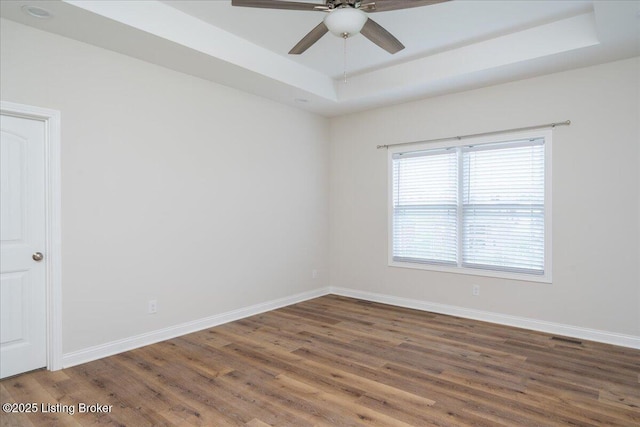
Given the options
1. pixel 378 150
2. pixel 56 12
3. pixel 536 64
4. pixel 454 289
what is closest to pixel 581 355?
pixel 454 289

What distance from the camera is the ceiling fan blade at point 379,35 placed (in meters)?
2.73

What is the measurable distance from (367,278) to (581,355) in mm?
2716

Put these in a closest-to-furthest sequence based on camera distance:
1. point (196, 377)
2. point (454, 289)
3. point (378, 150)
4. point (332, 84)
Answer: point (196, 377), point (454, 289), point (332, 84), point (378, 150)

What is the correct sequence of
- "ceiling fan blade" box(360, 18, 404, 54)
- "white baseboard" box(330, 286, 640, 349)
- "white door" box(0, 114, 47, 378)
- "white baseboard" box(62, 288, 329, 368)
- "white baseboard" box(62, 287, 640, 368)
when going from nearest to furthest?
"ceiling fan blade" box(360, 18, 404, 54), "white door" box(0, 114, 47, 378), "white baseboard" box(62, 288, 329, 368), "white baseboard" box(62, 287, 640, 368), "white baseboard" box(330, 286, 640, 349)

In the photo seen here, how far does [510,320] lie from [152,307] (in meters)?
3.82

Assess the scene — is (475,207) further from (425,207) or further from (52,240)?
(52,240)

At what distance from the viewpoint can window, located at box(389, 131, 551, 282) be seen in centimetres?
423

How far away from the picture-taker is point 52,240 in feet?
10.4

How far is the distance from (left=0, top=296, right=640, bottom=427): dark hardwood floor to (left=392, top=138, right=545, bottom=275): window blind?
94 centimetres

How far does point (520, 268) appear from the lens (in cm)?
Result: 432

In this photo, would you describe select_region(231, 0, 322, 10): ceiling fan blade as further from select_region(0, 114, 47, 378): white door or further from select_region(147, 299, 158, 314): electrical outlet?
select_region(147, 299, 158, 314): electrical outlet

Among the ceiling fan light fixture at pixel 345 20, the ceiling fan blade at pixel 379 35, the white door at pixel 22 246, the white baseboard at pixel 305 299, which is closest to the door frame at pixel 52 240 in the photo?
the white door at pixel 22 246

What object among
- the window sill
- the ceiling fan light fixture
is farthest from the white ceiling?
the window sill

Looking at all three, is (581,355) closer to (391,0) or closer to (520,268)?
(520,268)
